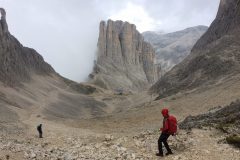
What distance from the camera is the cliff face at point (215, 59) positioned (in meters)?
75.8

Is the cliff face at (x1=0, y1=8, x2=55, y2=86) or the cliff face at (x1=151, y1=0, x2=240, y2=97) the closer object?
the cliff face at (x1=151, y1=0, x2=240, y2=97)

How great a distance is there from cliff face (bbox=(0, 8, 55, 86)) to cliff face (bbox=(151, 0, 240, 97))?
34531 mm

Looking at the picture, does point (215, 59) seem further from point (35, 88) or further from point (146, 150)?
point (146, 150)

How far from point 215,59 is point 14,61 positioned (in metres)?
52.9

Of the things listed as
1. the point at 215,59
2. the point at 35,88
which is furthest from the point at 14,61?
the point at 215,59

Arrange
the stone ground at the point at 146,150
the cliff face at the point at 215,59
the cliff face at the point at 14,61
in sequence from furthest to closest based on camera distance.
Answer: the cliff face at the point at 14,61 → the cliff face at the point at 215,59 → the stone ground at the point at 146,150

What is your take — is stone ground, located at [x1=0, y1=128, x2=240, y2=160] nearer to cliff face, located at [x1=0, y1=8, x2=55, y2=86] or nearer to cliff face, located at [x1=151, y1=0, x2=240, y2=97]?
cliff face, located at [x1=151, y1=0, x2=240, y2=97]

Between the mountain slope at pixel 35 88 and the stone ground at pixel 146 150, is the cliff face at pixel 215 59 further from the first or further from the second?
the stone ground at pixel 146 150

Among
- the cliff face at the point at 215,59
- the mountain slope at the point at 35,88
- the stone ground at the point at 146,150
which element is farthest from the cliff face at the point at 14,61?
the stone ground at the point at 146,150

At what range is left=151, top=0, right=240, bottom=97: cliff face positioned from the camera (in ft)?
249

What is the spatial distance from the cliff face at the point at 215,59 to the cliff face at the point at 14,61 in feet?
113

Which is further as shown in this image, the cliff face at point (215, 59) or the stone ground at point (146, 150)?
the cliff face at point (215, 59)

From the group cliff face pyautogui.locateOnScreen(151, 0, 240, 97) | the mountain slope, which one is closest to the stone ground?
the mountain slope

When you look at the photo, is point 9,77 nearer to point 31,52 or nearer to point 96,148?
point 31,52
